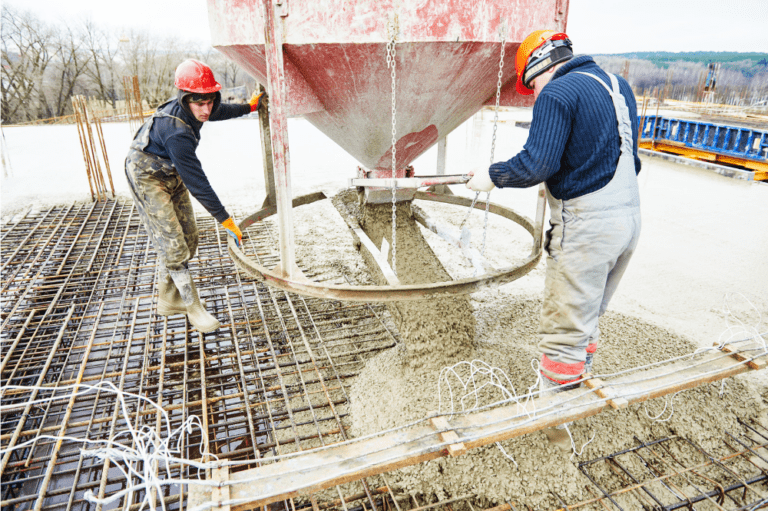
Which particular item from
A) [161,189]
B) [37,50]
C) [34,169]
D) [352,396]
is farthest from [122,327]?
[37,50]

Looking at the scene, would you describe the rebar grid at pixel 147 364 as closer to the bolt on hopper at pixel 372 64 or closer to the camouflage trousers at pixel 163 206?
the camouflage trousers at pixel 163 206

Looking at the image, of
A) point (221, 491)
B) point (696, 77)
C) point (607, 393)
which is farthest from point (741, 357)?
Result: point (696, 77)

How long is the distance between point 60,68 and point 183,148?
37.3 m

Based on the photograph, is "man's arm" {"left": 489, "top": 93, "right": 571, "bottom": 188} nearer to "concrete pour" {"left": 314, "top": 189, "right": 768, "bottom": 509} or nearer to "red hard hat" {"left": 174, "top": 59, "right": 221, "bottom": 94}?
"concrete pour" {"left": 314, "top": 189, "right": 768, "bottom": 509}

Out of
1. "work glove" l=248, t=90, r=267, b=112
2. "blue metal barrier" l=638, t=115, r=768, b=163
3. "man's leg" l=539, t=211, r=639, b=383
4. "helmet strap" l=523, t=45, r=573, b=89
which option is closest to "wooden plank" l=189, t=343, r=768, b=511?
"man's leg" l=539, t=211, r=639, b=383

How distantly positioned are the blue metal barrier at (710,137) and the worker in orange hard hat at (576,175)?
9235mm

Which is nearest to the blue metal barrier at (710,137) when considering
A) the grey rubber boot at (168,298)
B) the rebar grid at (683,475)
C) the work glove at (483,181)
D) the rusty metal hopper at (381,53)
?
the rebar grid at (683,475)

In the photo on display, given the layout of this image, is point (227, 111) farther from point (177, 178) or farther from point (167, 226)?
point (167, 226)

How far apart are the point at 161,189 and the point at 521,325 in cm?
302

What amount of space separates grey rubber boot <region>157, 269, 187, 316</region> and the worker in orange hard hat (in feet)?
8.66

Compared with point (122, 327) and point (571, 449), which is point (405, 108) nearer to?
point (571, 449)

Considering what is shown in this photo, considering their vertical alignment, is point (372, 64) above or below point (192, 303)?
above

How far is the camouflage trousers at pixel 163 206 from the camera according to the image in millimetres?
3252

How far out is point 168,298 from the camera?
152 inches
